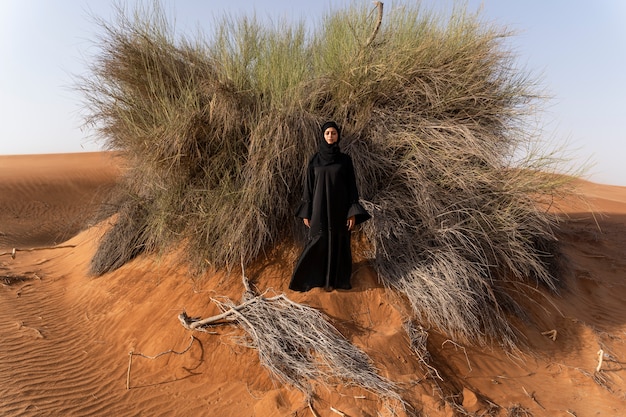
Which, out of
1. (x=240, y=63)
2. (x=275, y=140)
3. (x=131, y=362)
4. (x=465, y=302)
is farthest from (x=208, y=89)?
(x=465, y=302)

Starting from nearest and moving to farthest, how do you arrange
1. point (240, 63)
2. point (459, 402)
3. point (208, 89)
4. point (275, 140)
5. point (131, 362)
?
1. point (459, 402)
2. point (131, 362)
3. point (275, 140)
4. point (208, 89)
5. point (240, 63)

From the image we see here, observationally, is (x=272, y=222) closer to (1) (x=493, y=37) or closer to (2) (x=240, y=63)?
(2) (x=240, y=63)

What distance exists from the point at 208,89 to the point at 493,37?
12.8ft

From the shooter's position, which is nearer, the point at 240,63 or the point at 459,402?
the point at 459,402

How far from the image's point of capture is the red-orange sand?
3201mm

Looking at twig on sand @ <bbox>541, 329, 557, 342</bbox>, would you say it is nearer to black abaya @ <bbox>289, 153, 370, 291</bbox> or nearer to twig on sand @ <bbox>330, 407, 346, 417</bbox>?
black abaya @ <bbox>289, 153, 370, 291</bbox>

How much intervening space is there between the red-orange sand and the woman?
0.67 ft

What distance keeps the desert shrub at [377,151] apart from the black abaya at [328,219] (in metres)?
0.50

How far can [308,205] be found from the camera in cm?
387

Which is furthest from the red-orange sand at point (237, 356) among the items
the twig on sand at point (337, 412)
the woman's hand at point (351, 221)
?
the woman's hand at point (351, 221)

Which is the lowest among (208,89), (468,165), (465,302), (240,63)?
(465,302)

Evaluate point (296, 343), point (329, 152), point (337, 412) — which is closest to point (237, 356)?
point (296, 343)

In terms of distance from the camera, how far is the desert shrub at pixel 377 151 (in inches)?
166

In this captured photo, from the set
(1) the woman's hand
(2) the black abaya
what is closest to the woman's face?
(2) the black abaya
